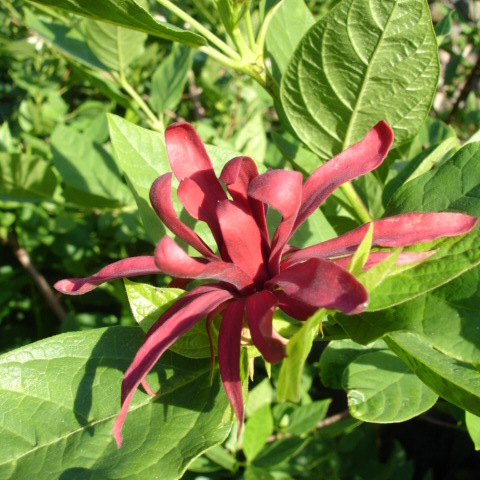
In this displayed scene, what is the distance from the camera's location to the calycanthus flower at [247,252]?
0.49 m

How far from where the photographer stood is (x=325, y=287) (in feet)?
1.49

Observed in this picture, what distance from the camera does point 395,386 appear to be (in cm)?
84

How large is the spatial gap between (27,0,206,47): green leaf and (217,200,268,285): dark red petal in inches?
11.4

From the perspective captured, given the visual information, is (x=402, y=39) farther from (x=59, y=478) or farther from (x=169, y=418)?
(x=59, y=478)

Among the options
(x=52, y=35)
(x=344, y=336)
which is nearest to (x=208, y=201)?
(x=344, y=336)

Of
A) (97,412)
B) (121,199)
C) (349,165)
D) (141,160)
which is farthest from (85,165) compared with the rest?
(349,165)

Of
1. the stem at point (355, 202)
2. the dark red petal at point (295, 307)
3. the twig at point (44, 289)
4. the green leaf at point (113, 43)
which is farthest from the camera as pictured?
the twig at point (44, 289)

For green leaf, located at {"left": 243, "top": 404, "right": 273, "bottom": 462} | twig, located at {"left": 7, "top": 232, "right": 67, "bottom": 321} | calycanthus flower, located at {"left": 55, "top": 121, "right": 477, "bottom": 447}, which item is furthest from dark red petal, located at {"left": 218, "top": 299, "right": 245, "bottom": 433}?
twig, located at {"left": 7, "top": 232, "right": 67, "bottom": 321}

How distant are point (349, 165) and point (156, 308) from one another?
26cm

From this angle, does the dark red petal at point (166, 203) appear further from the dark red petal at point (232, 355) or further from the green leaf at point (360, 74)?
the green leaf at point (360, 74)

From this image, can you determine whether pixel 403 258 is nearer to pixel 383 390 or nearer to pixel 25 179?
pixel 383 390

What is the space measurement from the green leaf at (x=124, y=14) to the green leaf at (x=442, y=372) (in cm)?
47

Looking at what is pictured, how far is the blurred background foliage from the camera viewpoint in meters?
1.28

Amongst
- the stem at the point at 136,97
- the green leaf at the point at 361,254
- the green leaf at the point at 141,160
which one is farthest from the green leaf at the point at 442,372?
the stem at the point at 136,97
